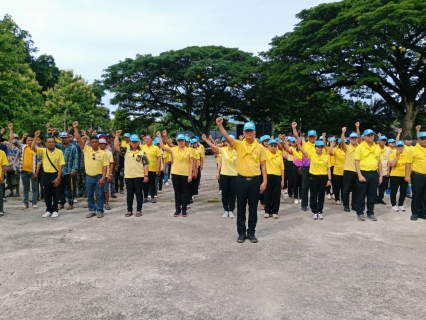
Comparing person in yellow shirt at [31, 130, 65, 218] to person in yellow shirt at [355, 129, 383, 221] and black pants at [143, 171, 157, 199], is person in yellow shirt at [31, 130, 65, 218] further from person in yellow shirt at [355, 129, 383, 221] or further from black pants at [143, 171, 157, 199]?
person in yellow shirt at [355, 129, 383, 221]

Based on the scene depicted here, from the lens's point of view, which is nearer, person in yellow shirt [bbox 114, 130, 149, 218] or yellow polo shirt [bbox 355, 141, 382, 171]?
yellow polo shirt [bbox 355, 141, 382, 171]

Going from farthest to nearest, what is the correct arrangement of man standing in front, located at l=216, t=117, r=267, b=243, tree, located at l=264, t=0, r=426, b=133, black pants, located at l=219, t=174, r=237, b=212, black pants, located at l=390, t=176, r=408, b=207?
tree, located at l=264, t=0, r=426, b=133, black pants, located at l=390, t=176, r=408, b=207, black pants, located at l=219, t=174, r=237, b=212, man standing in front, located at l=216, t=117, r=267, b=243

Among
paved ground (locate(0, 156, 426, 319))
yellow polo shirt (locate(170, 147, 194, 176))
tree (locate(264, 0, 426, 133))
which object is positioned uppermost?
tree (locate(264, 0, 426, 133))

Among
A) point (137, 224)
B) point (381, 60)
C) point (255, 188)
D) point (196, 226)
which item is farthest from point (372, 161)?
point (381, 60)

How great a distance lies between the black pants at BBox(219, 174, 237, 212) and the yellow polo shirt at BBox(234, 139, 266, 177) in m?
2.10

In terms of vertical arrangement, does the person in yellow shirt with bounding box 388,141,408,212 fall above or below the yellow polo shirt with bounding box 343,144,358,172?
below

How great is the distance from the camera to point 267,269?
4500 mm

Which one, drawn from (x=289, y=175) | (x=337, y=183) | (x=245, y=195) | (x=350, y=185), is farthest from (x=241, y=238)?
(x=289, y=175)

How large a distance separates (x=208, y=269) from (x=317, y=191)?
13.3 feet

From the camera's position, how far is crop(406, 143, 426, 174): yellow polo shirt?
24.7 ft

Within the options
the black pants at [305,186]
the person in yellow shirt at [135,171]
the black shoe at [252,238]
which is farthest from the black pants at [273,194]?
the person in yellow shirt at [135,171]

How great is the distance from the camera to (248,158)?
5.67m

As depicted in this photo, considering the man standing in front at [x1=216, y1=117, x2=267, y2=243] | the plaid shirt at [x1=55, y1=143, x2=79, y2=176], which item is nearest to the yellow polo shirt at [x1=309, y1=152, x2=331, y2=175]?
the man standing in front at [x1=216, y1=117, x2=267, y2=243]

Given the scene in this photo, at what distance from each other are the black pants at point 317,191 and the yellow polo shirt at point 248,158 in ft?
8.08
